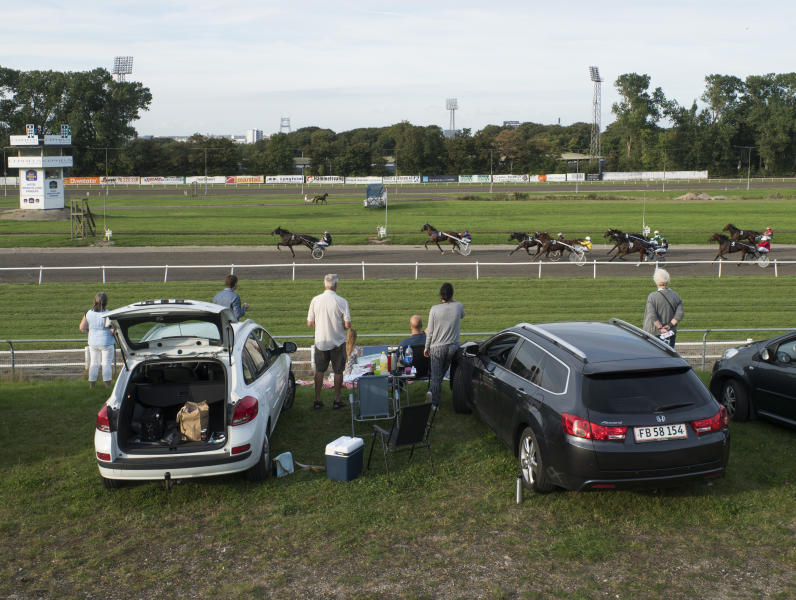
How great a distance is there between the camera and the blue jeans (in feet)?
29.8

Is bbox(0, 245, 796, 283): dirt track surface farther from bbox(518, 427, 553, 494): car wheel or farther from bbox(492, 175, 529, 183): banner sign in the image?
bbox(492, 175, 529, 183): banner sign

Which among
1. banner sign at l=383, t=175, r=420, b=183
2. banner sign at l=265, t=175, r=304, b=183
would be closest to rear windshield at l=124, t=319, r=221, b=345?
banner sign at l=383, t=175, r=420, b=183

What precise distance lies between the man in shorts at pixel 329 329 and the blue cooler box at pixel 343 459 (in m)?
2.19

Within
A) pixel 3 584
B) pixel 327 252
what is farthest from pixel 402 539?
pixel 327 252

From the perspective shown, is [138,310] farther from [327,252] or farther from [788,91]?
[788,91]

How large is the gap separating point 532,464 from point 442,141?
10693 centimetres

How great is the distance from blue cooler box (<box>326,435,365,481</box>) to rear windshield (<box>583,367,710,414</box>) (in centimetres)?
229

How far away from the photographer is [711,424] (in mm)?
6141

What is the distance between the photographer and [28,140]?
5359 cm

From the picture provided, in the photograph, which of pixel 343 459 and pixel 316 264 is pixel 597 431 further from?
pixel 316 264

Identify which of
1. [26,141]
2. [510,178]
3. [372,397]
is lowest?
[372,397]

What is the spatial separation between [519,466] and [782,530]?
89.5 inches

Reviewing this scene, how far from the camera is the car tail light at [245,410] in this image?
259 inches

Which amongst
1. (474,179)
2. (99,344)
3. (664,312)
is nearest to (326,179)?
(474,179)
